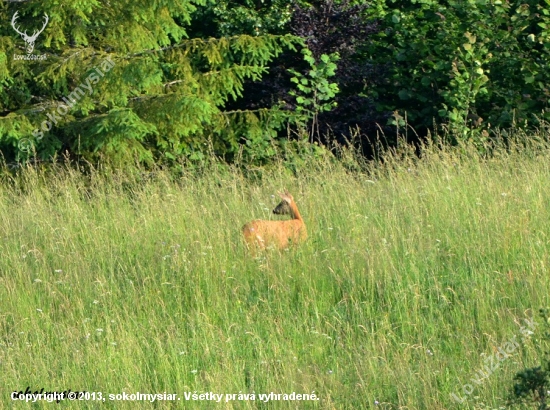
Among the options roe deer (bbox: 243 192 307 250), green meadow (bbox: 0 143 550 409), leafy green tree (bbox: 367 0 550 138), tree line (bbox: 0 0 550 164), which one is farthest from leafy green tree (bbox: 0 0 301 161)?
roe deer (bbox: 243 192 307 250)

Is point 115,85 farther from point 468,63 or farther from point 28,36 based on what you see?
point 468,63

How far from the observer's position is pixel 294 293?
213 inches

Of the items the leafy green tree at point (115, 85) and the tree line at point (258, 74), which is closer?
the leafy green tree at point (115, 85)

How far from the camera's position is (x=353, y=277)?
542 cm

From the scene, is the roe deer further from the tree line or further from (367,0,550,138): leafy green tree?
(367,0,550,138): leafy green tree

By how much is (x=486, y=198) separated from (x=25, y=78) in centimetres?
528

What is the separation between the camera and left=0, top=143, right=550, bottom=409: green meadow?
4391 millimetres

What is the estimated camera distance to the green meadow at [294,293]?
439 centimetres

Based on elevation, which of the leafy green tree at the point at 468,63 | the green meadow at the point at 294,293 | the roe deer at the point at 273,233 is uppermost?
the leafy green tree at the point at 468,63

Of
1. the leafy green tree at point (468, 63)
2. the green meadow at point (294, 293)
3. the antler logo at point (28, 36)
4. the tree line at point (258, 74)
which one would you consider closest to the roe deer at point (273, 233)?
the green meadow at point (294, 293)

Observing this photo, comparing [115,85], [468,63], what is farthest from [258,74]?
[468,63]

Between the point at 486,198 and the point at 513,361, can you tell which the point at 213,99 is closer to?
the point at 486,198

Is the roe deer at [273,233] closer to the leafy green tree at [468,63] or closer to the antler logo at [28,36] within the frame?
the leafy green tree at [468,63]

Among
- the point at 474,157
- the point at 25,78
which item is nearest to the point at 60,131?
the point at 25,78
